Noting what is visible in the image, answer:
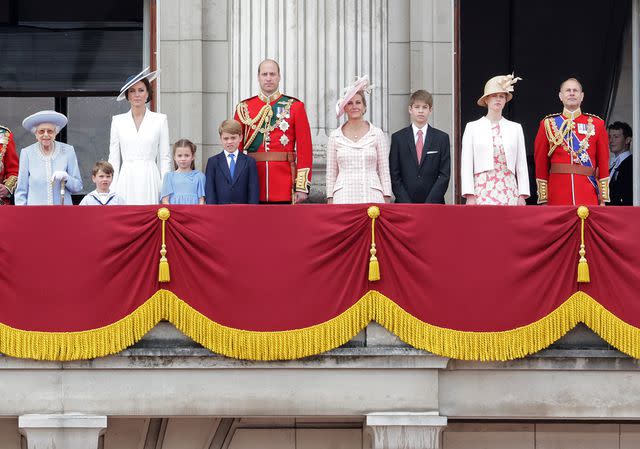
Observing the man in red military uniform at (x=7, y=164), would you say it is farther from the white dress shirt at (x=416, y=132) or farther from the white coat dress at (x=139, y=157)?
the white dress shirt at (x=416, y=132)

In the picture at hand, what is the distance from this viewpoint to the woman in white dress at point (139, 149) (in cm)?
1638

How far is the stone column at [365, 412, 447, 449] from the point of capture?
49.3ft

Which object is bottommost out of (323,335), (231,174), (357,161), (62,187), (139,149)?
(323,335)

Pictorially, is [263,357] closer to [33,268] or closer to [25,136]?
[33,268]

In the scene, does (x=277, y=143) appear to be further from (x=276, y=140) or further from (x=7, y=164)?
(x=7, y=164)

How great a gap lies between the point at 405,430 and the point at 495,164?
8.67 ft

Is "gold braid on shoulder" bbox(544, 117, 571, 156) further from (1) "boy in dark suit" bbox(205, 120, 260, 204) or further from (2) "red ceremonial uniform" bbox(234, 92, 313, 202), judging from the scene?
(1) "boy in dark suit" bbox(205, 120, 260, 204)

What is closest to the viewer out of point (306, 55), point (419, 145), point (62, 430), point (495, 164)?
point (62, 430)

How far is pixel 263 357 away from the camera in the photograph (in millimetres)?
15039

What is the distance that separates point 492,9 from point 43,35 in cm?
673

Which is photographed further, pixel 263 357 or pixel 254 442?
pixel 254 442

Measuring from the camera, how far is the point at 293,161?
16.4m

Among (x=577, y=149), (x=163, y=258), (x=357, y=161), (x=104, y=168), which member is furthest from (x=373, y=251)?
(x=577, y=149)

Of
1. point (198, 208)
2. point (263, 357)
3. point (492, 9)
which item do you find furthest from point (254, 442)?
point (492, 9)
